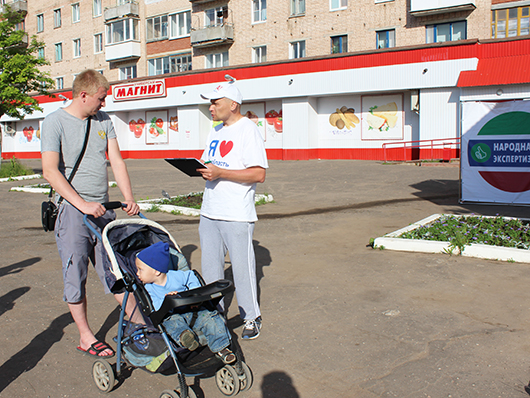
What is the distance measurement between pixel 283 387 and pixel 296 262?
315cm

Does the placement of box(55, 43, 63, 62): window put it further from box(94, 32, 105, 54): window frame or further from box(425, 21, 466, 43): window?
box(425, 21, 466, 43): window

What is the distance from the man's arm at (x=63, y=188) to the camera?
134 inches

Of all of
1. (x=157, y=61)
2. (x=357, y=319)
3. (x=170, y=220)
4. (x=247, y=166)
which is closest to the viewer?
(x=247, y=166)

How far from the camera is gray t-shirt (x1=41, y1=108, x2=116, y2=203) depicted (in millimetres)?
3484

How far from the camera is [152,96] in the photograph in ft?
107

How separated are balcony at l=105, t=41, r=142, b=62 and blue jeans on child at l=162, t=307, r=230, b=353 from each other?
36.5 m

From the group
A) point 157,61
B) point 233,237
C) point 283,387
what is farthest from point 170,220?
point 157,61

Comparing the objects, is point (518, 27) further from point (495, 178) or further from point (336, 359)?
point (336, 359)

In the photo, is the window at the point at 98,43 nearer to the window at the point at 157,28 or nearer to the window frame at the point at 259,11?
the window at the point at 157,28

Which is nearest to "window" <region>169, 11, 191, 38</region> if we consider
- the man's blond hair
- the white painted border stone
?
the white painted border stone

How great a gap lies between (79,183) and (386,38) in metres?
25.4

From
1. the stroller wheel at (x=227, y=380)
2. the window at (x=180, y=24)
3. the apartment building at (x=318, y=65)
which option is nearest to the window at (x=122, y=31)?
the apartment building at (x=318, y=65)

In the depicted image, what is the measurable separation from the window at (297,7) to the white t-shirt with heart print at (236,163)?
26659mm

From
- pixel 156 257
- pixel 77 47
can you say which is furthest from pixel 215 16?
pixel 156 257
